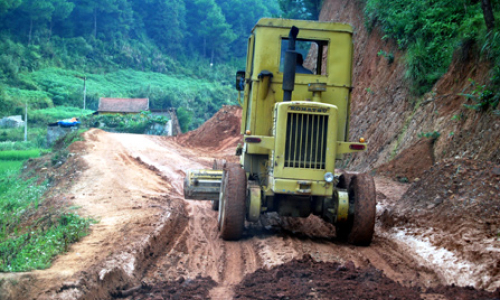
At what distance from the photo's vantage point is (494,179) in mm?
7785

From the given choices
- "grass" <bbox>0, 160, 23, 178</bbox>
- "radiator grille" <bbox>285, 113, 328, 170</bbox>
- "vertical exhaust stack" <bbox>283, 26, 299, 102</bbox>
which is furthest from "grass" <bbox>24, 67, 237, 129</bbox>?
"radiator grille" <bbox>285, 113, 328, 170</bbox>

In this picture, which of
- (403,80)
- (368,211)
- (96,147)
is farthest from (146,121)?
(368,211)

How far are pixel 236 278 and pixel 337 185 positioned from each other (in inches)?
137

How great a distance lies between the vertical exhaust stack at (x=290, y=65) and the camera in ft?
24.5

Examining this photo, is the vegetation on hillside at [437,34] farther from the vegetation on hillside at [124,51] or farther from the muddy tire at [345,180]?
the vegetation on hillside at [124,51]

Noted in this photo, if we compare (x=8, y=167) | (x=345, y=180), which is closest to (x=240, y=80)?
(x=345, y=180)

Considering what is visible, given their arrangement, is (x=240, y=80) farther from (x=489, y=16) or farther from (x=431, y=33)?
(x=431, y=33)

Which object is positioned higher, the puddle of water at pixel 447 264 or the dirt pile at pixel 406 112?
the dirt pile at pixel 406 112

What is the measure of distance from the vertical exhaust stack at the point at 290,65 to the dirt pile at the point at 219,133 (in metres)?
22.1

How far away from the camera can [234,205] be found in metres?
7.66

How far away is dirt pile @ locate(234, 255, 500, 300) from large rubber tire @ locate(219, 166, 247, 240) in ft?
4.81

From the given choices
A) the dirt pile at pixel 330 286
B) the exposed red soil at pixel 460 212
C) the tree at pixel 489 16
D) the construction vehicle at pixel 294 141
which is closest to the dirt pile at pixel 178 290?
the dirt pile at pixel 330 286

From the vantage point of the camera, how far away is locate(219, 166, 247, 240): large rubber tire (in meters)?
7.66

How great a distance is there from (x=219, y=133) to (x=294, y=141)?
2564 centimetres
